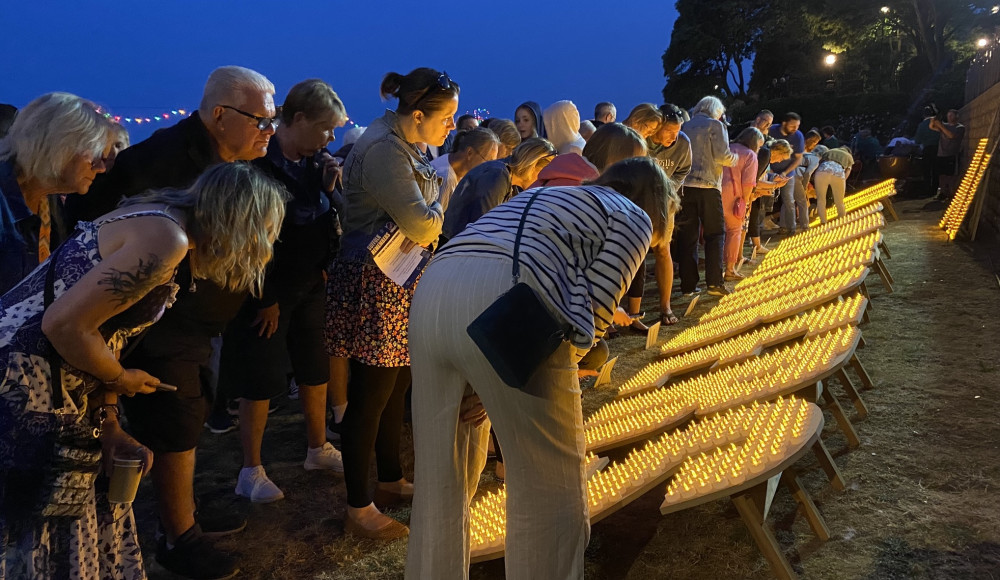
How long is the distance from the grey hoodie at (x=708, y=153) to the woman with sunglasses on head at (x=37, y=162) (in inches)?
207

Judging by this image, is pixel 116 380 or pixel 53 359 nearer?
pixel 53 359

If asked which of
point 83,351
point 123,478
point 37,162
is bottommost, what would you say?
point 123,478

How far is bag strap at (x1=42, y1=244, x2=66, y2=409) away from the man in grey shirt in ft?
46.6

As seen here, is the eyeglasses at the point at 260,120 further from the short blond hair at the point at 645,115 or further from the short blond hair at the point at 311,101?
the short blond hair at the point at 645,115

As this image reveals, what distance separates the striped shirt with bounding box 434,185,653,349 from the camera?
166 cm

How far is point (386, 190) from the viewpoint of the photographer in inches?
101

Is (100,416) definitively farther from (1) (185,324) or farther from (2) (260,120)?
(2) (260,120)

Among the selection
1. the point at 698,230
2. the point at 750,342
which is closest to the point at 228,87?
the point at 750,342

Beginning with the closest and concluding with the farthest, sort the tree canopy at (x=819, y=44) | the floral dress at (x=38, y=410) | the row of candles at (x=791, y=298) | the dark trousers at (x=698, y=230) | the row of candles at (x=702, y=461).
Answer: the floral dress at (x=38, y=410)
the row of candles at (x=702, y=461)
the row of candles at (x=791, y=298)
the dark trousers at (x=698, y=230)
the tree canopy at (x=819, y=44)

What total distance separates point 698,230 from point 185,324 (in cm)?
537

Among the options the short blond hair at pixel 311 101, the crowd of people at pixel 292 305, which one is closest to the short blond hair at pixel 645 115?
the crowd of people at pixel 292 305

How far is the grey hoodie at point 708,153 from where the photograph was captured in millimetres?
6570

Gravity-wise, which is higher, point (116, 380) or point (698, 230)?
point (116, 380)

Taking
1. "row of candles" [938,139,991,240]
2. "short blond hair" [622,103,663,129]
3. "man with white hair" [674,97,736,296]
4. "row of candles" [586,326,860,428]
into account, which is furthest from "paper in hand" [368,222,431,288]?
"row of candles" [938,139,991,240]
